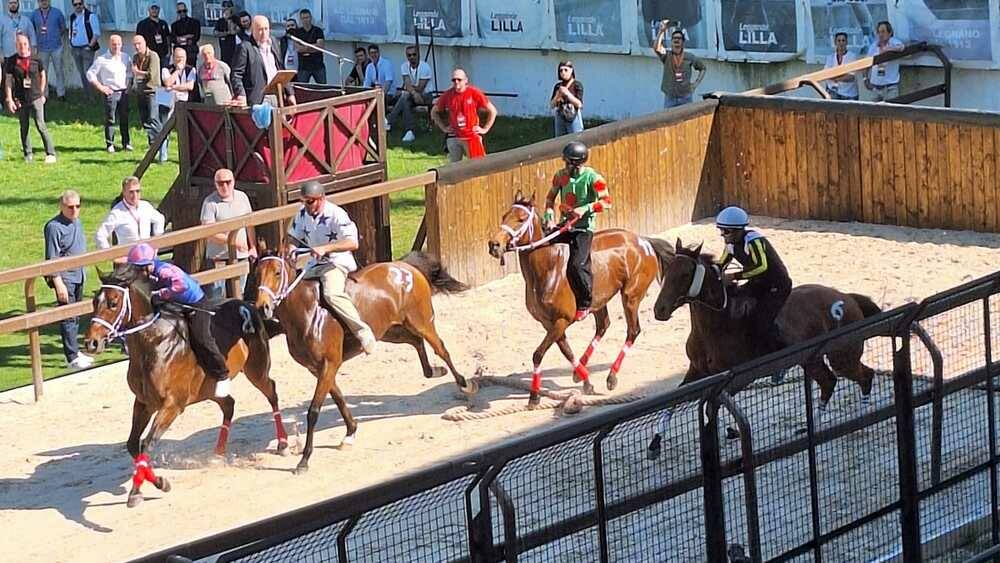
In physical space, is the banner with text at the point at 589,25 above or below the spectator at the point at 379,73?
above

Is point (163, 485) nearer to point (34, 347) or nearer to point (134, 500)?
point (134, 500)

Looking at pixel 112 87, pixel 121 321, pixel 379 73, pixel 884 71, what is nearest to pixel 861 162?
pixel 884 71

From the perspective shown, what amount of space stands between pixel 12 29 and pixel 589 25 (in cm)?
988

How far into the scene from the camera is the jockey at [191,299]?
1311 centimetres

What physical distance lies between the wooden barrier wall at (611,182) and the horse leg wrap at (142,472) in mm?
5854

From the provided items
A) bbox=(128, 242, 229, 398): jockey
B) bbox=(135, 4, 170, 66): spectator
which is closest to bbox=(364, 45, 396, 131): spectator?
bbox=(135, 4, 170, 66): spectator

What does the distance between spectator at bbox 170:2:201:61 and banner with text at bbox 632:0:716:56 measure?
7894 mm

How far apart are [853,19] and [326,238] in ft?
38.8

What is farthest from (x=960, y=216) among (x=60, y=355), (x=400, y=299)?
(x=60, y=355)

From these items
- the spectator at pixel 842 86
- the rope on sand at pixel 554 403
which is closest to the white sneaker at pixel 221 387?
the rope on sand at pixel 554 403

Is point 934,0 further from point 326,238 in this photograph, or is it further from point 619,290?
point 326,238

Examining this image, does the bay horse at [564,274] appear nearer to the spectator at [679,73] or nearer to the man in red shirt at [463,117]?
the man in red shirt at [463,117]

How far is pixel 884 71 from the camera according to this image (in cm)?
2320

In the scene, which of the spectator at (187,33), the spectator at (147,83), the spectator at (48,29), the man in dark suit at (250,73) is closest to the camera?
the man in dark suit at (250,73)
